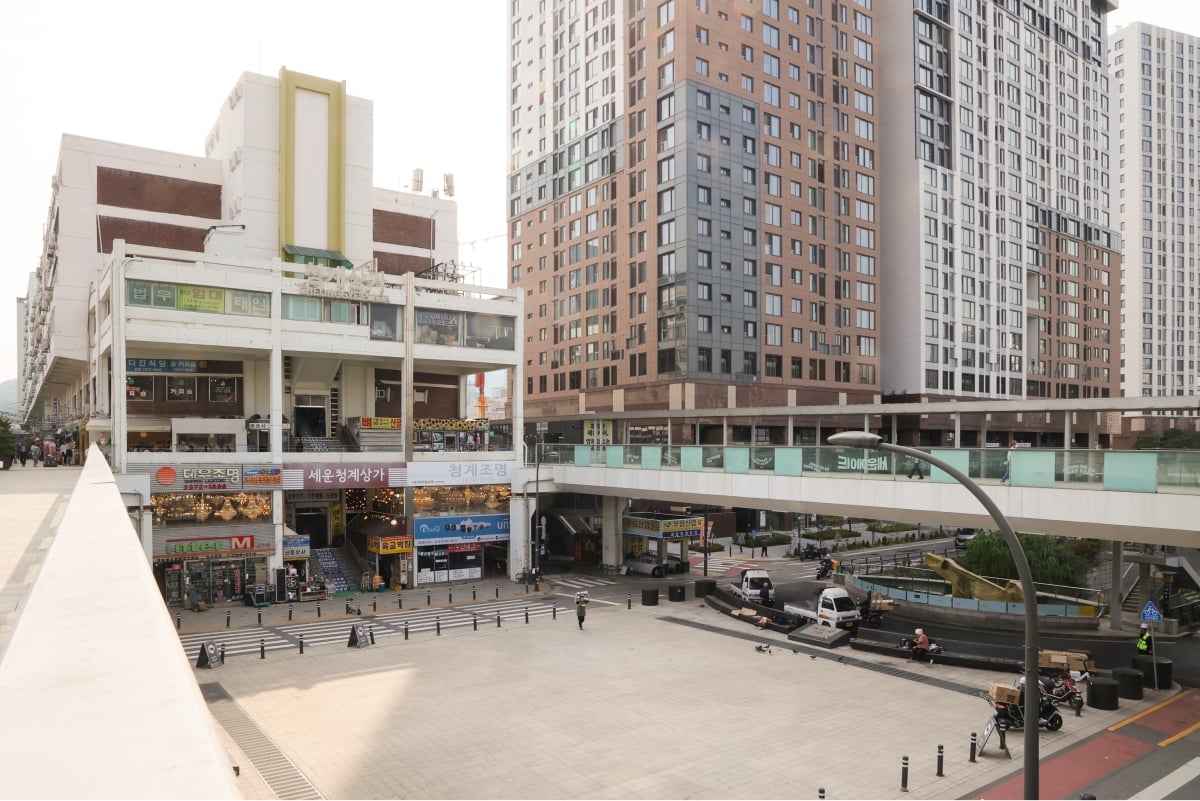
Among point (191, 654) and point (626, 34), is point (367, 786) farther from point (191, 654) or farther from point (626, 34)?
point (626, 34)

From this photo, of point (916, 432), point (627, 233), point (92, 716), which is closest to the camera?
point (92, 716)

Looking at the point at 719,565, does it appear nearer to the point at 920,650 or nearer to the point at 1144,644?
the point at 920,650

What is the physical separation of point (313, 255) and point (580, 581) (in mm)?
28090

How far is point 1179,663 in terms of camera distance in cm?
3186

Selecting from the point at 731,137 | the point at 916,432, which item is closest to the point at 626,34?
the point at 731,137

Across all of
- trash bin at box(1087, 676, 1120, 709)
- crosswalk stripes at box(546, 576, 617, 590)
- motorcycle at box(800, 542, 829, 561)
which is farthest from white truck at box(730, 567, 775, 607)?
motorcycle at box(800, 542, 829, 561)

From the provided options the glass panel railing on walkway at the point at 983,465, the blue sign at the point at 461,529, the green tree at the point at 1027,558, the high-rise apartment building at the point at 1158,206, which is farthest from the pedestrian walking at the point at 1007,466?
the high-rise apartment building at the point at 1158,206

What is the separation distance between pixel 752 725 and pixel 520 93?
88959 mm

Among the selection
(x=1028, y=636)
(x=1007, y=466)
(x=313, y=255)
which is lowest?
(x=1028, y=636)

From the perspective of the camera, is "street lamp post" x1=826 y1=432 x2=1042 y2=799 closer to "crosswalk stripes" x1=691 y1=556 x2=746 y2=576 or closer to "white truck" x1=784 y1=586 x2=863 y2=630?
"white truck" x1=784 y1=586 x2=863 y2=630

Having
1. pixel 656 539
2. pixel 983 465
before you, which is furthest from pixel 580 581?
pixel 983 465

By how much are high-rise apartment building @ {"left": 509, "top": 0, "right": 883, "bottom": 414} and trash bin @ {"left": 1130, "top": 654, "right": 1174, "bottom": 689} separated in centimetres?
4580

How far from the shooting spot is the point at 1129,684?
27172 mm

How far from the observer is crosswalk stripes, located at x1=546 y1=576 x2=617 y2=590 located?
5012cm
